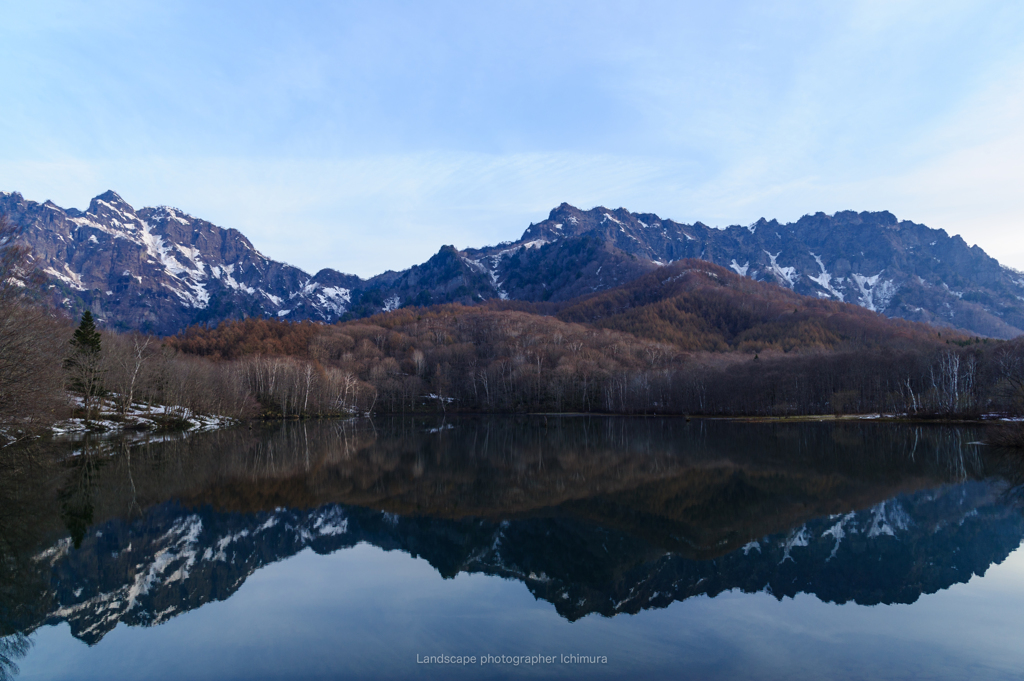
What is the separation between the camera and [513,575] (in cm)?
1434

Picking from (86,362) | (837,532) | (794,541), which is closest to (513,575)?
(794,541)

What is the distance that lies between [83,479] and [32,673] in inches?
911

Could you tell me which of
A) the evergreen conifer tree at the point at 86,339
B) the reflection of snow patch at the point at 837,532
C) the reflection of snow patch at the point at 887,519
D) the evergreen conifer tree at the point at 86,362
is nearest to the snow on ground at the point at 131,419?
the evergreen conifer tree at the point at 86,362

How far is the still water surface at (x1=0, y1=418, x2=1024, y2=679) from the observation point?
9.50 meters

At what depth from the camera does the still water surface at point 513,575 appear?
9.50 meters

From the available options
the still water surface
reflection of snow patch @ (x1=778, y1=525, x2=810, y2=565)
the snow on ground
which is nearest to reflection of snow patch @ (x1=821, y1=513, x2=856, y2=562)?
the still water surface

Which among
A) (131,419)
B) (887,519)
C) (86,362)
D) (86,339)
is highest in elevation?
(86,339)

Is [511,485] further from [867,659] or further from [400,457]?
[867,659]

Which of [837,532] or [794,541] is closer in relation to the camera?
[794,541]

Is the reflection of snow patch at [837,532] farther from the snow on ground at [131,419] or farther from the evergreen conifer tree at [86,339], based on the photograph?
the evergreen conifer tree at [86,339]

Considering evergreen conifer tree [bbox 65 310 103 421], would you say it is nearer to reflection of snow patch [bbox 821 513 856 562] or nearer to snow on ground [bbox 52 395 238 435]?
snow on ground [bbox 52 395 238 435]

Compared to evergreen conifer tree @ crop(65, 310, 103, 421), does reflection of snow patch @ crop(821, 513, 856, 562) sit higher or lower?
lower

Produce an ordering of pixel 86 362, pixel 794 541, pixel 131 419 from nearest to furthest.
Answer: pixel 794 541, pixel 86 362, pixel 131 419

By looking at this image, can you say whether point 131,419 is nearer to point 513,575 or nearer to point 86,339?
point 86,339
